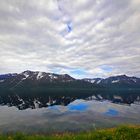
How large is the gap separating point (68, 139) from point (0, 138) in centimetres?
434

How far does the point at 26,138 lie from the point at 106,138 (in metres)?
5.28

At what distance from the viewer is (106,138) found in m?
14.4

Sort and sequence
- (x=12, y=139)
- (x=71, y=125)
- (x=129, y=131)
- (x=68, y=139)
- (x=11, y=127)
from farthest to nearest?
1. (x=71, y=125)
2. (x=11, y=127)
3. (x=129, y=131)
4. (x=68, y=139)
5. (x=12, y=139)

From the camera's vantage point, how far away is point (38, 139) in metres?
14.3

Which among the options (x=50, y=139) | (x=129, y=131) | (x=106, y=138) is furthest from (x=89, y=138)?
(x=129, y=131)

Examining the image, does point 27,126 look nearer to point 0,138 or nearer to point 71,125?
point 71,125

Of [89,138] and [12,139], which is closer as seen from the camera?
[12,139]

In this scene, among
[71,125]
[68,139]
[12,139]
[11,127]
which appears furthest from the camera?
[71,125]

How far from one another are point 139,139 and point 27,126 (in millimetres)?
24470

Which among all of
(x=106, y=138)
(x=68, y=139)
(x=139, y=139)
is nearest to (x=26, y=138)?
(x=68, y=139)

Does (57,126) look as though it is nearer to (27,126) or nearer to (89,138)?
(27,126)

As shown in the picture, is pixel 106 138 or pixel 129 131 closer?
pixel 106 138

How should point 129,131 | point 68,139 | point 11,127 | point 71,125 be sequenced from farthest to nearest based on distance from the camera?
point 71,125 → point 11,127 → point 129,131 → point 68,139

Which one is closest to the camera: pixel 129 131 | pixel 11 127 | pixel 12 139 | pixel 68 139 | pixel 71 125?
pixel 12 139
